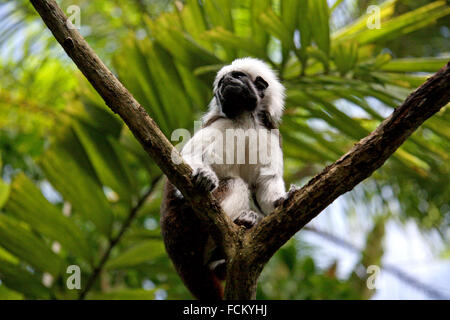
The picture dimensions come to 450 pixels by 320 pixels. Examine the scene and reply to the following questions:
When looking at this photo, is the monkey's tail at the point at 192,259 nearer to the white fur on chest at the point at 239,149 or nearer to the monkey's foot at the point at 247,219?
the monkey's foot at the point at 247,219

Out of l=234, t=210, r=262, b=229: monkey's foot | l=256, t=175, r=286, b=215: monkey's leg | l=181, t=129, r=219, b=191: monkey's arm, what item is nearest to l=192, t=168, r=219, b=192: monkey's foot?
l=181, t=129, r=219, b=191: monkey's arm

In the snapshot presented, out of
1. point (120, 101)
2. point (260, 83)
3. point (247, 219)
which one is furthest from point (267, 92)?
point (120, 101)

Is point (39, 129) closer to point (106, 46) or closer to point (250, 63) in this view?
point (106, 46)

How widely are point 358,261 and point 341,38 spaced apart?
214cm

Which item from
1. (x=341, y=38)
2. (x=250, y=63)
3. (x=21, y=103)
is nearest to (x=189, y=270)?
(x=250, y=63)

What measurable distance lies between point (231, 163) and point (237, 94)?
0.47 meters

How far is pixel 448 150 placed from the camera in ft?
Answer: 15.4

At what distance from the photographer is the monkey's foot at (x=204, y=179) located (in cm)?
262

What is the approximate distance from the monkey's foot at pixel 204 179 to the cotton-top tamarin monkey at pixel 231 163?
331mm

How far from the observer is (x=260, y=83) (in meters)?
3.77

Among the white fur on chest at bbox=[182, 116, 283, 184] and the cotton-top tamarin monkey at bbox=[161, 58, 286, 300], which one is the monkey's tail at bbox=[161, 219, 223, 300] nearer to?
the cotton-top tamarin monkey at bbox=[161, 58, 286, 300]

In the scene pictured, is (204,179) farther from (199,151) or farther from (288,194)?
(199,151)

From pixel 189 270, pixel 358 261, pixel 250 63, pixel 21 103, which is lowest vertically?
pixel 189 270
